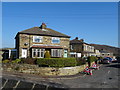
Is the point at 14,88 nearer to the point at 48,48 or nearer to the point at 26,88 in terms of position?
the point at 26,88

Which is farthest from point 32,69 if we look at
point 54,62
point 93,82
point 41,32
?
point 41,32

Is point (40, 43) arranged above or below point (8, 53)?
above

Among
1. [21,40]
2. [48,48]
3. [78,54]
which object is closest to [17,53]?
[21,40]

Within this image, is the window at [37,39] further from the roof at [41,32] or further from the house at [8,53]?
the house at [8,53]

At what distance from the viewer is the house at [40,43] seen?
27062 millimetres

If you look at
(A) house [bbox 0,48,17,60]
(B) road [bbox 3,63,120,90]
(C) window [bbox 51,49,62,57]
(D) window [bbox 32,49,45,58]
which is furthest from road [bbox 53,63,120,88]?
(A) house [bbox 0,48,17,60]

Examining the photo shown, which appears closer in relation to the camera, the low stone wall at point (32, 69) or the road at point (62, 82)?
the road at point (62, 82)

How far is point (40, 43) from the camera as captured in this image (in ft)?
93.7

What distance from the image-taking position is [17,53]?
2823 centimetres

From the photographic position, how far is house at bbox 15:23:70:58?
2706 centimetres

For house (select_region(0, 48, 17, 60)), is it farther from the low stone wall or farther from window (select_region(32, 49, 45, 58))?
the low stone wall

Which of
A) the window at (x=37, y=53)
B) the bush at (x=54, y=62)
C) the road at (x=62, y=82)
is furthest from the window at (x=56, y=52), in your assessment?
the road at (x=62, y=82)

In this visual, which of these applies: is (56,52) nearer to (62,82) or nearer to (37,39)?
(37,39)

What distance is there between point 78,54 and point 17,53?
16.5 metres
